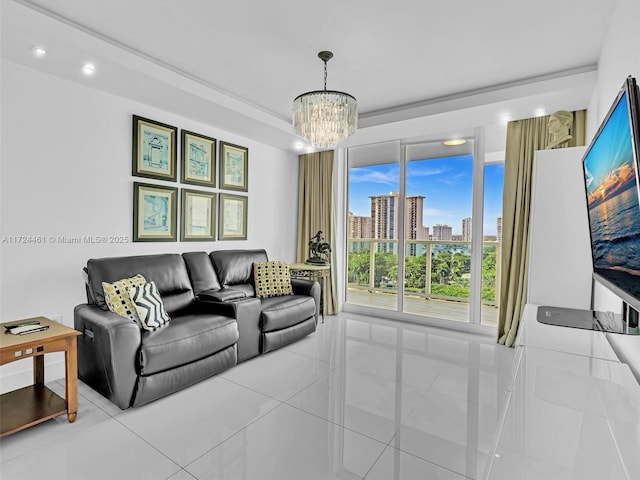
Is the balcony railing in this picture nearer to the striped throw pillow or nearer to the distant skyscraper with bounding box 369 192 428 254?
the distant skyscraper with bounding box 369 192 428 254

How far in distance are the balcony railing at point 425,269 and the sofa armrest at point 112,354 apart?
3.38 metres

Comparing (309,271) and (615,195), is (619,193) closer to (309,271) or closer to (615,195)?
(615,195)

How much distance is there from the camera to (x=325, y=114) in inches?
100

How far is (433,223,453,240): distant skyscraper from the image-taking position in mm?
4391

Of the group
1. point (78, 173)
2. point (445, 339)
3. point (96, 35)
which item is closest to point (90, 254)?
point (78, 173)

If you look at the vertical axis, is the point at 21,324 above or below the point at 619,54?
below

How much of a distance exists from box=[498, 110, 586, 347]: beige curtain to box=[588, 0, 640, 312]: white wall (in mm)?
770

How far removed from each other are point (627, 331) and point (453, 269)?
2.89m

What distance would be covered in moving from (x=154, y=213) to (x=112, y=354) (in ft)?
5.35

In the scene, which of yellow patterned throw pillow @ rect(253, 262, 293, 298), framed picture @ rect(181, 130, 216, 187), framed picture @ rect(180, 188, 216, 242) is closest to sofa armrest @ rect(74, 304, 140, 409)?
framed picture @ rect(180, 188, 216, 242)

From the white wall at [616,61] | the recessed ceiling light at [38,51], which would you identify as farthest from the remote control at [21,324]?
the white wall at [616,61]

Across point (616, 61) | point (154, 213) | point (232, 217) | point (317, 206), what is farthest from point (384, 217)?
point (616, 61)

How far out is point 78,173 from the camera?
2.88 m

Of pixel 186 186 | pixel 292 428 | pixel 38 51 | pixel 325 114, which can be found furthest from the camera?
pixel 186 186
